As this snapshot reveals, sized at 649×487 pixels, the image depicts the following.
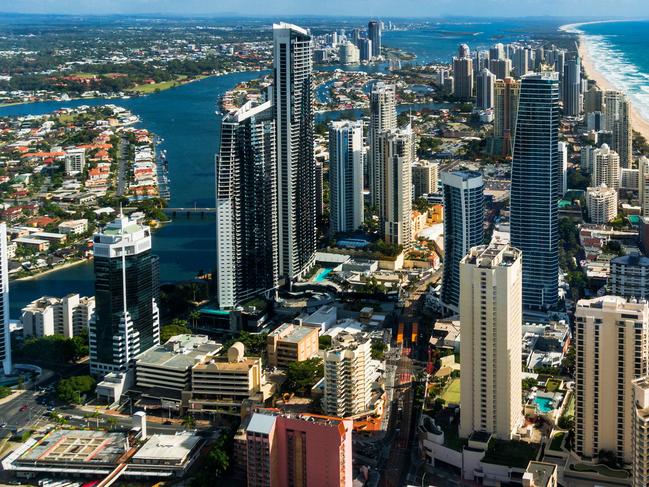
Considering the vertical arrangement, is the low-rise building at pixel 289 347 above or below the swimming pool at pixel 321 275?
below

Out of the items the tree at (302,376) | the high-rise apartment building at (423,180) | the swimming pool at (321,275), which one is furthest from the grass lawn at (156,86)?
the tree at (302,376)

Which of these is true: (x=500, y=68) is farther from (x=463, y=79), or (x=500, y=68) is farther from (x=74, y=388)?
(x=74, y=388)

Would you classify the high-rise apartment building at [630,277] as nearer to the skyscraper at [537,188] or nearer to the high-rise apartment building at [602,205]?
the skyscraper at [537,188]

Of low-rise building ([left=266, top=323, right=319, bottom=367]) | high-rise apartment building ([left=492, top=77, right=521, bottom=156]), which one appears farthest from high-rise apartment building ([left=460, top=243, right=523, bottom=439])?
high-rise apartment building ([left=492, top=77, right=521, bottom=156])

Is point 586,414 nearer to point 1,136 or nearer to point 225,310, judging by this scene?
point 225,310

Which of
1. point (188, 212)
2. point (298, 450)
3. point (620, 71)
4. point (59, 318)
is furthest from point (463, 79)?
point (298, 450)

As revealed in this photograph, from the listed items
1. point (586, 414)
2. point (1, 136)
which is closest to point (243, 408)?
point (586, 414)

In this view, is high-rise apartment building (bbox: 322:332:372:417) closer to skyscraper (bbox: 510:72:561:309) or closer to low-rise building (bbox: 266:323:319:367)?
low-rise building (bbox: 266:323:319:367)
